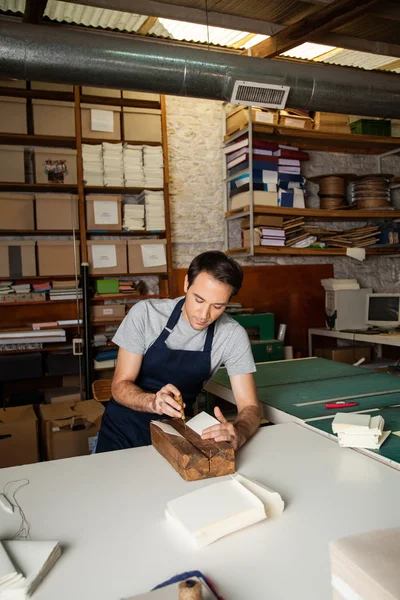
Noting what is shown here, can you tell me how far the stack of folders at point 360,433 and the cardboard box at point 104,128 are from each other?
3687 mm

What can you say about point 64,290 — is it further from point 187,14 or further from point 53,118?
point 187,14

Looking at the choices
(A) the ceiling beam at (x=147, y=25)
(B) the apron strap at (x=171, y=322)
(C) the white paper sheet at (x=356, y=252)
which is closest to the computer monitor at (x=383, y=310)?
(C) the white paper sheet at (x=356, y=252)

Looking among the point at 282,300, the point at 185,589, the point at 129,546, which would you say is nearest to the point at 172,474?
the point at 129,546

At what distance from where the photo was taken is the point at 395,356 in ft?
18.8

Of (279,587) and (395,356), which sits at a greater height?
(279,587)

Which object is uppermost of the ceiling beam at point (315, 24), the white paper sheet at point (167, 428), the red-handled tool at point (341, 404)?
the ceiling beam at point (315, 24)

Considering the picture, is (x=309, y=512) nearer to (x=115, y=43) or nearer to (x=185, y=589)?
(x=185, y=589)

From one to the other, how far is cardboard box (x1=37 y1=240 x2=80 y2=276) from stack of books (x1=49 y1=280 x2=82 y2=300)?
10 centimetres

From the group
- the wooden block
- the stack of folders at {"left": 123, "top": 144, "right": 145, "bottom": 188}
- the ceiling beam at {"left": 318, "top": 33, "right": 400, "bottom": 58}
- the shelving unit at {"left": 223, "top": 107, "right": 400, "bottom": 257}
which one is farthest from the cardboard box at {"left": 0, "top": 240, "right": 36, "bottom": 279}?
the wooden block

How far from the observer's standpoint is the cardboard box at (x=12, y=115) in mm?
4352

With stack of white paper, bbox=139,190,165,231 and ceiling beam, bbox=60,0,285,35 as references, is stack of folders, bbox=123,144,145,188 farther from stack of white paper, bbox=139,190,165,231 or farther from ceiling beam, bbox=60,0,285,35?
ceiling beam, bbox=60,0,285,35

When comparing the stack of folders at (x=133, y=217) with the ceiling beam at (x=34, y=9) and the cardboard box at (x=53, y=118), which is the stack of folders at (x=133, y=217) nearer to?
the cardboard box at (x=53, y=118)

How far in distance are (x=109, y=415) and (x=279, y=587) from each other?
1.44 metres

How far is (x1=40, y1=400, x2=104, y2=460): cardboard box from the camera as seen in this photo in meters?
3.33
